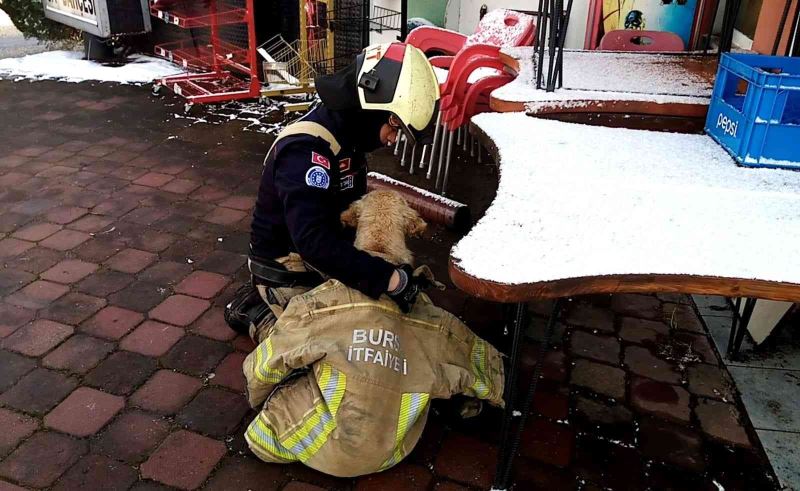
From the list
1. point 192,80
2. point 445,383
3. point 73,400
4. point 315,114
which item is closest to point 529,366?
point 445,383

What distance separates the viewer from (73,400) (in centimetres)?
313

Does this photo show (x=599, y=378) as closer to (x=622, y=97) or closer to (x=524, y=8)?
(x=622, y=97)

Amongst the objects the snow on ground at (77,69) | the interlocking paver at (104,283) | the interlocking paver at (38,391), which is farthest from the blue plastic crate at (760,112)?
the snow on ground at (77,69)

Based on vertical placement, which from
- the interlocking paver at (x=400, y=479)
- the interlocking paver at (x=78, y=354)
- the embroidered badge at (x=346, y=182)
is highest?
the embroidered badge at (x=346, y=182)

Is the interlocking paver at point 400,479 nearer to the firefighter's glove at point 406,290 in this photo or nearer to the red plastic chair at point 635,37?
the firefighter's glove at point 406,290

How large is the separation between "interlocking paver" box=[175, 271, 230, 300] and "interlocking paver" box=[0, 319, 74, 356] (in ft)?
2.30

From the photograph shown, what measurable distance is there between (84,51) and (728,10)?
28.9ft

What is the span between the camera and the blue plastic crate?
262 cm

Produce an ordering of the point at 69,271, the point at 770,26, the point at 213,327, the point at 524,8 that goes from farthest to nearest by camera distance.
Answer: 1. the point at 524,8
2. the point at 770,26
3. the point at 69,271
4. the point at 213,327

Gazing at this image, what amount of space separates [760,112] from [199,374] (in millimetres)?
2923

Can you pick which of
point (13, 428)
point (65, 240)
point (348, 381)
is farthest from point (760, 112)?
point (65, 240)

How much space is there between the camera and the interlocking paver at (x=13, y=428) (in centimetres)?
286

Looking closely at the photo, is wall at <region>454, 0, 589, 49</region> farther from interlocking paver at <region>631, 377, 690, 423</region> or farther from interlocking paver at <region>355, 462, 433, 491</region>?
interlocking paver at <region>355, 462, 433, 491</region>

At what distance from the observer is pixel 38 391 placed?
10.4 ft
